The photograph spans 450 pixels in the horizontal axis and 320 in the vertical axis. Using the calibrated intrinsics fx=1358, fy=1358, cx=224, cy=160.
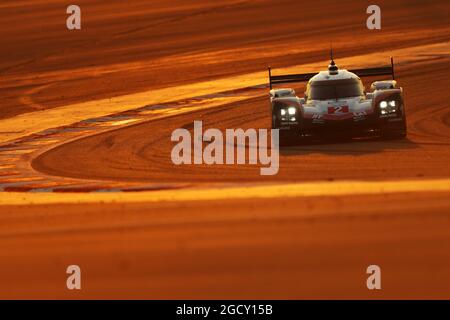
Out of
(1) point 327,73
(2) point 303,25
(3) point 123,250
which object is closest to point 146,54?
(2) point 303,25

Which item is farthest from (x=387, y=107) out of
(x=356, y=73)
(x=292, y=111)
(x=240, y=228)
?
(x=240, y=228)

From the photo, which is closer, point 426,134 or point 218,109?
point 426,134

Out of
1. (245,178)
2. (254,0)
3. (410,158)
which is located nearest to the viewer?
(245,178)

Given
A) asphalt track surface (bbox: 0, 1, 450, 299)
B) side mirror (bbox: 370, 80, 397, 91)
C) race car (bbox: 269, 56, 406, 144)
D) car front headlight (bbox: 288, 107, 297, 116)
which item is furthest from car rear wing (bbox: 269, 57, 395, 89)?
asphalt track surface (bbox: 0, 1, 450, 299)

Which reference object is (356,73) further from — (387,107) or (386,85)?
(387,107)

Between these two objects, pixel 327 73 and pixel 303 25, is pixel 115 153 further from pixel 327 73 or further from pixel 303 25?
pixel 303 25

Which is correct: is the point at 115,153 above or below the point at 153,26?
below
